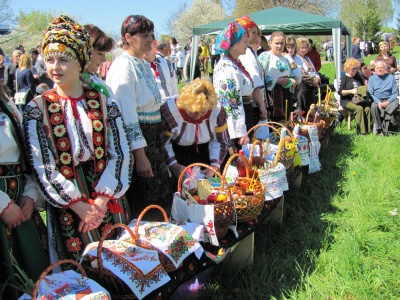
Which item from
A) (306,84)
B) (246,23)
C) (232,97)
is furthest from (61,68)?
(306,84)

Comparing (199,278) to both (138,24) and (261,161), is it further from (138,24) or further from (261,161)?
(138,24)

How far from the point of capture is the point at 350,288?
8.48ft

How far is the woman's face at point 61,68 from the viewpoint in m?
1.99

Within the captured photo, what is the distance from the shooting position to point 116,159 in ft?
7.16

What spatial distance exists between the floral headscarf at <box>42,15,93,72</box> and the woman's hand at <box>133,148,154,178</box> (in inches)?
29.2

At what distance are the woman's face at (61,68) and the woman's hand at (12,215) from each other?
612 mm

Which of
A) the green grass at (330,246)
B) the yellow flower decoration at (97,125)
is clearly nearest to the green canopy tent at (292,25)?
the green grass at (330,246)

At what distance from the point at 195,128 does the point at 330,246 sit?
1340mm

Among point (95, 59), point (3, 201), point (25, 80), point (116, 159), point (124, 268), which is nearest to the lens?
point (124, 268)

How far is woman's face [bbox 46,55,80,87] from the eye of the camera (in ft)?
6.54

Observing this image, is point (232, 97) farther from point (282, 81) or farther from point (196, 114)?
point (282, 81)

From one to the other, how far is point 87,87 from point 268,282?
1.61 m

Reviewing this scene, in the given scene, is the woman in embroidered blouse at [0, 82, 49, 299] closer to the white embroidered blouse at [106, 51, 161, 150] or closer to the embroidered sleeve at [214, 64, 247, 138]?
the white embroidered blouse at [106, 51, 161, 150]

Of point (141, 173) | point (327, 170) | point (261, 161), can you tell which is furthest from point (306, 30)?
point (141, 173)
